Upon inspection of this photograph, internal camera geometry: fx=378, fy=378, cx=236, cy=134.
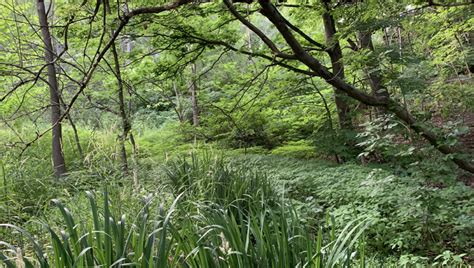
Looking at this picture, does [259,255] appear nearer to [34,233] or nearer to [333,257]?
[333,257]

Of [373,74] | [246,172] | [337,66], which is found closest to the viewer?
[246,172]

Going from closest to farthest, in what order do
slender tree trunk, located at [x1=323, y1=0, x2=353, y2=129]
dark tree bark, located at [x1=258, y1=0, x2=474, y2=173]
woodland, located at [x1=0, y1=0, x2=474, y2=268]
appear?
1. woodland, located at [x1=0, y1=0, x2=474, y2=268]
2. dark tree bark, located at [x1=258, y1=0, x2=474, y2=173]
3. slender tree trunk, located at [x1=323, y1=0, x2=353, y2=129]

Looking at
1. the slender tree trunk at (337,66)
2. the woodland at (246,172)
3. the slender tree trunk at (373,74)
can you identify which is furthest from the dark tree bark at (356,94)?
the slender tree trunk at (337,66)

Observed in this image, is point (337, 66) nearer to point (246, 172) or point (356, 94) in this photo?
point (356, 94)

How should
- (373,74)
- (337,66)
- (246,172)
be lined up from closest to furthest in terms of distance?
1. (246,172)
2. (373,74)
3. (337,66)

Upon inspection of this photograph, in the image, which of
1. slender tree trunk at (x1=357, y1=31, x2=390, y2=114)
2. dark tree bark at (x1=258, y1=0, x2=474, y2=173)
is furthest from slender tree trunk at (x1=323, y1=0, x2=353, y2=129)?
dark tree bark at (x1=258, y1=0, x2=474, y2=173)

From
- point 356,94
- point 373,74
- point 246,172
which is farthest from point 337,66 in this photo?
point 246,172

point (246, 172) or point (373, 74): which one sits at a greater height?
point (373, 74)

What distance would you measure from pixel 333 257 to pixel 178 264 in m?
0.69

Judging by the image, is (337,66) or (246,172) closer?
(246,172)

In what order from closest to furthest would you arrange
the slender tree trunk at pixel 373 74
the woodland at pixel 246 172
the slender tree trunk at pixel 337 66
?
the woodland at pixel 246 172 → the slender tree trunk at pixel 373 74 → the slender tree trunk at pixel 337 66

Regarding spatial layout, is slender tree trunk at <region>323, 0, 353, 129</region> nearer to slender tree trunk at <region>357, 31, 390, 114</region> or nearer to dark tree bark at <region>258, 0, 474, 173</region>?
slender tree trunk at <region>357, 31, 390, 114</region>

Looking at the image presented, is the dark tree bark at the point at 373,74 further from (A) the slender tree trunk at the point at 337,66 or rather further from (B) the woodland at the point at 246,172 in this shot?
(A) the slender tree trunk at the point at 337,66

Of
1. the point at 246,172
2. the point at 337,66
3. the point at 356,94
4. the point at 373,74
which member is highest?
the point at 337,66
